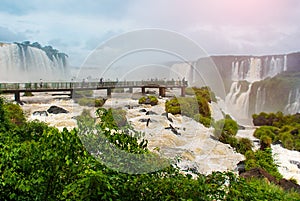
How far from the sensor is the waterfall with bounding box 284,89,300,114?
66.1 ft

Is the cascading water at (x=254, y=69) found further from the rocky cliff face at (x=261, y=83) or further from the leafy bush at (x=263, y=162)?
the leafy bush at (x=263, y=162)

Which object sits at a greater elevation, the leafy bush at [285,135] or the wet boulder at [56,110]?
the wet boulder at [56,110]

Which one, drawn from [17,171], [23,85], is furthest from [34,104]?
[17,171]

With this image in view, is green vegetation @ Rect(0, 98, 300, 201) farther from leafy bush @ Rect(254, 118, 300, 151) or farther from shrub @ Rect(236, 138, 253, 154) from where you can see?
leafy bush @ Rect(254, 118, 300, 151)

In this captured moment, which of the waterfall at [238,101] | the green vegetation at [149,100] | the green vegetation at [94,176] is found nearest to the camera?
the green vegetation at [94,176]

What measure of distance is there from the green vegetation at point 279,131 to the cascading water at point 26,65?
13.1m

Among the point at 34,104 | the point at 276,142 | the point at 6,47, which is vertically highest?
the point at 6,47

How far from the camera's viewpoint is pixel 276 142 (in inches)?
461

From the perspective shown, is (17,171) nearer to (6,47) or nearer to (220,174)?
(220,174)

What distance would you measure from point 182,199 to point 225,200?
418 mm

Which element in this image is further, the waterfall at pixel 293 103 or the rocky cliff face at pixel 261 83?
the rocky cliff face at pixel 261 83

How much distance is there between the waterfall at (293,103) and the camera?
66.1 ft

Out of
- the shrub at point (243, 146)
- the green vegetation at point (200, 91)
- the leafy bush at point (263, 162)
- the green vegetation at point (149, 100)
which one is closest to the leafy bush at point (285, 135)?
the shrub at point (243, 146)

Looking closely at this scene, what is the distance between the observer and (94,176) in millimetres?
2494
